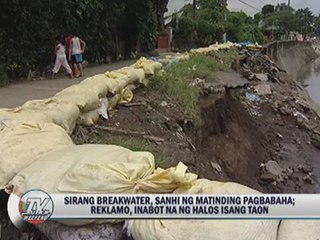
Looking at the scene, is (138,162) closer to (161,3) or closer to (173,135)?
(173,135)

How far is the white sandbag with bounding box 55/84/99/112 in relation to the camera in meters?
5.00

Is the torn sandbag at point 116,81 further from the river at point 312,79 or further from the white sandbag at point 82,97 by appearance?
the river at point 312,79

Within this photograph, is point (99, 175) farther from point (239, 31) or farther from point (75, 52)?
point (239, 31)

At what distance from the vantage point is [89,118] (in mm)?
5344

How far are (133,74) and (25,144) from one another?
14.2 feet

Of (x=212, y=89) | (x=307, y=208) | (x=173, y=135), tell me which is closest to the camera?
(x=307, y=208)

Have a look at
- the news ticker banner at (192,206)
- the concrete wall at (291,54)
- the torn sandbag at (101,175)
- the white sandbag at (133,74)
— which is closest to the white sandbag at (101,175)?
the torn sandbag at (101,175)

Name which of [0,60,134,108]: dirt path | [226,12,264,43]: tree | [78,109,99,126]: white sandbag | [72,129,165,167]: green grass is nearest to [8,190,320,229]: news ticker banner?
[72,129,165,167]: green grass

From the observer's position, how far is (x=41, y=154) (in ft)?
10.7

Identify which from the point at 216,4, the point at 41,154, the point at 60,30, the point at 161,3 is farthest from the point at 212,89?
the point at 216,4

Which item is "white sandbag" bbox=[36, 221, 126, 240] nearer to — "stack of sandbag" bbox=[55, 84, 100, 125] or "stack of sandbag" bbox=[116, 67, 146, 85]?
"stack of sandbag" bbox=[55, 84, 100, 125]

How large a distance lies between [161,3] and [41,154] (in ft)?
56.8

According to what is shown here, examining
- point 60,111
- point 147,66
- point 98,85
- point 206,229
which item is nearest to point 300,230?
point 206,229

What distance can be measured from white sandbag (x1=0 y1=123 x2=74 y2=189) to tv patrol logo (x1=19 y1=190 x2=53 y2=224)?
2.73 feet
